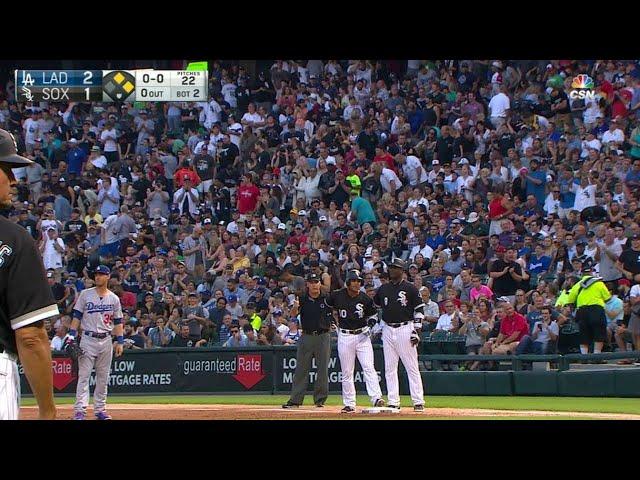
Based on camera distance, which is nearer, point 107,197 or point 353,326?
point 353,326

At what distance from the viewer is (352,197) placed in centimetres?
2234

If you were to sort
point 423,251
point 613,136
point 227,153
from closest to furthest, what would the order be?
point 613,136 → point 423,251 → point 227,153

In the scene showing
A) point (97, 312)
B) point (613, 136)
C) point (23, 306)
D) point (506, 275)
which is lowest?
point (23, 306)

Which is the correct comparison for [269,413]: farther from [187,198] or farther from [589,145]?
[187,198]

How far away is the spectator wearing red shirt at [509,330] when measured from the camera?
1762 cm

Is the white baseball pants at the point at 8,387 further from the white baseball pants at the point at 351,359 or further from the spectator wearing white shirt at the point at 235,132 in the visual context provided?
the spectator wearing white shirt at the point at 235,132

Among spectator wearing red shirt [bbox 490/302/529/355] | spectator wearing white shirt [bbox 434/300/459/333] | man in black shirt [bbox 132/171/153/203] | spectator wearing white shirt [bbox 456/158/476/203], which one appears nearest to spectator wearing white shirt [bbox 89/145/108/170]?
man in black shirt [bbox 132/171/153/203]

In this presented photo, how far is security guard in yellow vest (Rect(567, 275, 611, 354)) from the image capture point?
16.8 metres

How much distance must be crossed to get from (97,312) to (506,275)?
7.93 metres

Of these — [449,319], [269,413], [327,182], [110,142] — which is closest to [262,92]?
Answer: [110,142]
